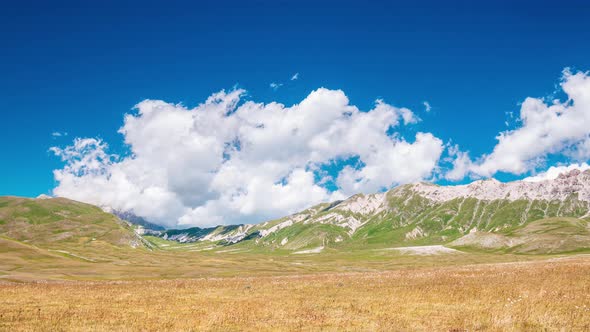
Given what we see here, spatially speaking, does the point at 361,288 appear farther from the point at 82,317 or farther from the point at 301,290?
the point at 82,317

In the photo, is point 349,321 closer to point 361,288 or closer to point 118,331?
point 118,331

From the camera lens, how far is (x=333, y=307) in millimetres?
25719

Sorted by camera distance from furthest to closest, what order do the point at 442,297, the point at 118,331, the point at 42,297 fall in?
the point at 42,297 < the point at 442,297 < the point at 118,331

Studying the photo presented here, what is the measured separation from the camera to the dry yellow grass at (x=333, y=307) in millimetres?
19312

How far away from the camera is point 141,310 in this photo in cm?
2481

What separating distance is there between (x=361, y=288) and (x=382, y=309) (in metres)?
12.6

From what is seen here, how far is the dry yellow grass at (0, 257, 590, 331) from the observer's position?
19.3m

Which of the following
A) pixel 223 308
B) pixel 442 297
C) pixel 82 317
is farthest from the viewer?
pixel 442 297

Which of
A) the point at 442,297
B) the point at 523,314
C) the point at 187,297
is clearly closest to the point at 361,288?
the point at 442,297

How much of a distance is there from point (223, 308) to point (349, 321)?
8857 millimetres

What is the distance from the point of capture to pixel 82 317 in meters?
22.2

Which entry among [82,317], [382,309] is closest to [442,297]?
[382,309]

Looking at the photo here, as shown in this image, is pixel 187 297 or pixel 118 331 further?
pixel 187 297

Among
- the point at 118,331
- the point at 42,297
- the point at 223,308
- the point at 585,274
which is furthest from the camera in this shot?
the point at 585,274
